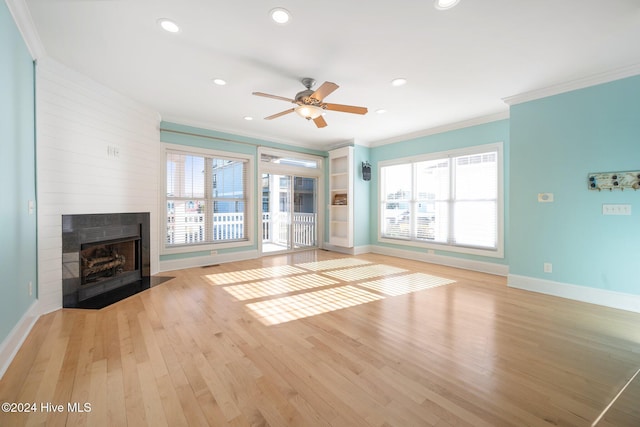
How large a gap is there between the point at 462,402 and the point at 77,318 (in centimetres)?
355

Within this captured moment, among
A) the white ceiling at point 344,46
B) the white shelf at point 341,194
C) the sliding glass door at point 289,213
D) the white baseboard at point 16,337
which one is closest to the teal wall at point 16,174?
the white baseboard at point 16,337

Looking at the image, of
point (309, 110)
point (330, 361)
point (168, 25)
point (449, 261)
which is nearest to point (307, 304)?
point (330, 361)

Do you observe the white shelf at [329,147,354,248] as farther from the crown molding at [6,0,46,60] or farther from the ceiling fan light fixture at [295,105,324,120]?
the crown molding at [6,0,46,60]

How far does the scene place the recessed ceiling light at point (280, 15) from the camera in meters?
2.06

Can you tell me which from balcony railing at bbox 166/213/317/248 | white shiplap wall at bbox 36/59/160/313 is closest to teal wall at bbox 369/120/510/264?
balcony railing at bbox 166/213/317/248

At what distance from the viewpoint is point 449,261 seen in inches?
198

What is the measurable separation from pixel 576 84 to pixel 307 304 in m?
4.32

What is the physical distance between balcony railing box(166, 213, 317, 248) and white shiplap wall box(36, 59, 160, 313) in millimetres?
799

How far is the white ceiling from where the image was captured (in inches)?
81.0

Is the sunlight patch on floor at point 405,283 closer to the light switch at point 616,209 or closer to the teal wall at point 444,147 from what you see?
the teal wall at point 444,147

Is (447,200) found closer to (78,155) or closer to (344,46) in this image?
(344,46)

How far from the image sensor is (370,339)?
88.6 inches

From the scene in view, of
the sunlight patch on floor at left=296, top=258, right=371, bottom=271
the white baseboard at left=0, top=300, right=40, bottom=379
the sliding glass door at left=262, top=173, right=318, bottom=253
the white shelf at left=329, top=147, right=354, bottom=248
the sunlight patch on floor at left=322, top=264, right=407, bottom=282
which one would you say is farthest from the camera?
the sliding glass door at left=262, top=173, right=318, bottom=253

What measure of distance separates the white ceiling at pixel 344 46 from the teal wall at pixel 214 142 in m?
0.71
